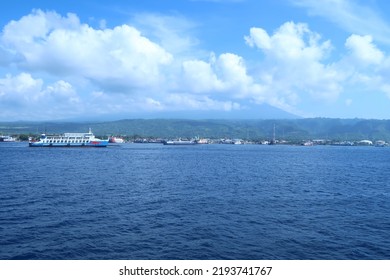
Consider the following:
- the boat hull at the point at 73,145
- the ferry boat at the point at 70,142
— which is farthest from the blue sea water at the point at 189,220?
the ferry boat at the point at 70,142

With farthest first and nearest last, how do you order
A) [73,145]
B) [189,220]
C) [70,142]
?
[70,142]
[73,145]
[189,220]

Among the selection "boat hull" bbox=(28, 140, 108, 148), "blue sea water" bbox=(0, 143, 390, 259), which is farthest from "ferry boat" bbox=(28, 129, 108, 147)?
"blue sea water" bbox=(0, 143, 390, 259)

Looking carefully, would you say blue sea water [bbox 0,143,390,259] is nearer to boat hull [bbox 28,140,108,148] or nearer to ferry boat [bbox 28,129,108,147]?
boat hull [bbox 28,140,108,148]

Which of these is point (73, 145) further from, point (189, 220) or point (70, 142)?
point (189, 220)

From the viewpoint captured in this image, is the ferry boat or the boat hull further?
the ferry boat

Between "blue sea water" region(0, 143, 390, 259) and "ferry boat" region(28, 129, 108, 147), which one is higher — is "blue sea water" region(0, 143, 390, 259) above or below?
below

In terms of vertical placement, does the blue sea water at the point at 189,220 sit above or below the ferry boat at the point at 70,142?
below

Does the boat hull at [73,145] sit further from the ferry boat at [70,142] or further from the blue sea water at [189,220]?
the blue sea water at [189,220]

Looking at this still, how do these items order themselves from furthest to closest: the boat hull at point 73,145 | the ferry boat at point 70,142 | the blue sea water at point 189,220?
the ferry boat at point 70,142, the boat hull at point 73,145, the blue sea water at point 189,220

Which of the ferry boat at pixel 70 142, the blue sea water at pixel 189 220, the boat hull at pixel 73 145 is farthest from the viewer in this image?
the ferry boat at pixel 70 142

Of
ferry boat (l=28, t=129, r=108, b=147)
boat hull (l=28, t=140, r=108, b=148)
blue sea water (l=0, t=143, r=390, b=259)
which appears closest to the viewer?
blue sea water (l=0, t=143, r=390, b=259)

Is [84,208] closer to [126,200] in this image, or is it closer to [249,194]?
[126,200]

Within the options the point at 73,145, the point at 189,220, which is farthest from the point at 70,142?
the point at 189,220

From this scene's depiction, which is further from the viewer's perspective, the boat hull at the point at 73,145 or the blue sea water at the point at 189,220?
the boat hull at the point at 73,145
